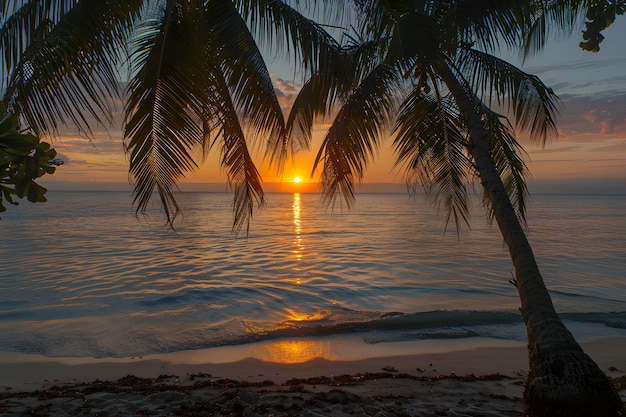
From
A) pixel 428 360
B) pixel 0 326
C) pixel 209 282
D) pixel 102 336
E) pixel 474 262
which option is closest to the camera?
pixel 428 360

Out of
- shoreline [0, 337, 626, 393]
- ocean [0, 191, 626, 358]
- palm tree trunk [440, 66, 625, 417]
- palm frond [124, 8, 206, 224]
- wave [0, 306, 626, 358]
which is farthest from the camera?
ocean [0, 191, 626, 358]

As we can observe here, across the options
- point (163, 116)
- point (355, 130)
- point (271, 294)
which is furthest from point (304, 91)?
point (271, 294)

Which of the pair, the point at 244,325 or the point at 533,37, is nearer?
the point at 533,37

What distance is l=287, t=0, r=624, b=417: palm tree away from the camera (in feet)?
13.8

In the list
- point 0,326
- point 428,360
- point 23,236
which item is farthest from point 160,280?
point 23,236

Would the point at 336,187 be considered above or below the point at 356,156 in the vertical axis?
below

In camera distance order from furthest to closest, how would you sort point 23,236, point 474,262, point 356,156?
point 23,236 → point 474,262 → point 356,156

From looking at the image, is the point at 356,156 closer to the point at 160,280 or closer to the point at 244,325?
the point at 244,325

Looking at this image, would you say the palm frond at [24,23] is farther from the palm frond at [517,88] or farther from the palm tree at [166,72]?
the palm frond at [517,88]

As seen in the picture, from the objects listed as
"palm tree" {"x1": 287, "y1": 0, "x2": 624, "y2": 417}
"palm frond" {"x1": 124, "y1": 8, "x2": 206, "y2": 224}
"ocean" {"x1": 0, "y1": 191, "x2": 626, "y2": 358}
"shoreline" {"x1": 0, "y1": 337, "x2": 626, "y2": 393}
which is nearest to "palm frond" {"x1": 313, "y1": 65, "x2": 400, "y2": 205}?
"palm tree" {"x1": 287, "y1": 0, "x2": 624, "y2": 417}

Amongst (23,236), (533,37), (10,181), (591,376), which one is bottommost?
(23,236)

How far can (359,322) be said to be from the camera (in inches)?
400

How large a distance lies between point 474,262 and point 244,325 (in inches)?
499

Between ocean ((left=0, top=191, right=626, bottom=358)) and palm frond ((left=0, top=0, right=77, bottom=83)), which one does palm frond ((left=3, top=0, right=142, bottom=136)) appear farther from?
ocean ((left=0, top=191, right=626, bottom=358))
